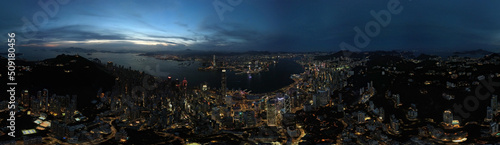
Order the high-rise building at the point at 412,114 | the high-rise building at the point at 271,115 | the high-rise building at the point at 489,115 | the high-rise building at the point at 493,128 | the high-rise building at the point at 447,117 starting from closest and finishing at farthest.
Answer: the high-rise building at the point at 493,128 → the high-rise building at the point at 489,115 → the high-rise building at the point at 447,117 → the high-rise building at the point at 412,114 → the high-rise building at the point at 271,115

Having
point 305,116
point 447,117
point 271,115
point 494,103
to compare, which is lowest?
point 305,116

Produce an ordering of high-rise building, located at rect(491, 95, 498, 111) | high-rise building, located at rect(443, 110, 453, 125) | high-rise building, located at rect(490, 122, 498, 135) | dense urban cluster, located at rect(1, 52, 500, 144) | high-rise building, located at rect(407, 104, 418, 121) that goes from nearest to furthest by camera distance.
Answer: high-rise building, located at rect(490, 122, 498, 135) < dense urban cluster, located at rect(1, 52, 500, 144) < high-rise building, located at rect(443, 110, 453, 125) < high-rise building, located at rect(491, 95, 498, 111) < high-rise building, located at rect(407, 104, 418, 121)

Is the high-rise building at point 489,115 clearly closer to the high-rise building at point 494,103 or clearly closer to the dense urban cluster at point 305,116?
the dense urban cluster at point 305,116

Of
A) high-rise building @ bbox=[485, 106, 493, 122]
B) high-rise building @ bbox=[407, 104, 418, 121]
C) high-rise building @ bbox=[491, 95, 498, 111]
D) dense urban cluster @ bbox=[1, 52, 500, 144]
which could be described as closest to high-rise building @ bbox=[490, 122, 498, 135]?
dense urban cluster @ bbox=[1, 52, 500, 144]

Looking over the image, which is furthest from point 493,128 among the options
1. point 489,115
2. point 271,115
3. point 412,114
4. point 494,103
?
point 271,115

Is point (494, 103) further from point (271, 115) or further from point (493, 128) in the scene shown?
point (271, 115)

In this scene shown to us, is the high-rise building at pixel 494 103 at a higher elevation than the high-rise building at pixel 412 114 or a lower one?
higher

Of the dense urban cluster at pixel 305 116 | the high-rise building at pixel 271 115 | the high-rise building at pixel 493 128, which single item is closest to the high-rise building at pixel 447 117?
the dense urban cluster at pixel 305 116

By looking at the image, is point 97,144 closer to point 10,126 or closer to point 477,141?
point 10,126

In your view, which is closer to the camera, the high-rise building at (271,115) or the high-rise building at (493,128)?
the high-rise building at (493,128)

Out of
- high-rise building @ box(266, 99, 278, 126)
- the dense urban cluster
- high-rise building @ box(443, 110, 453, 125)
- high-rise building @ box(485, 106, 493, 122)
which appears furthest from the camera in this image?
high-rise building @ box(266, 99, 278, 126)

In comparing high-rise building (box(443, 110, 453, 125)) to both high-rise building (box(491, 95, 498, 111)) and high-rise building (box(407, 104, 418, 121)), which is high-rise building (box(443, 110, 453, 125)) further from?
high-rise building (box(491, 95, 498, 111))

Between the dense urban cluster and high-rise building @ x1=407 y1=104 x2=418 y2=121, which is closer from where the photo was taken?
the dense urban cluster
